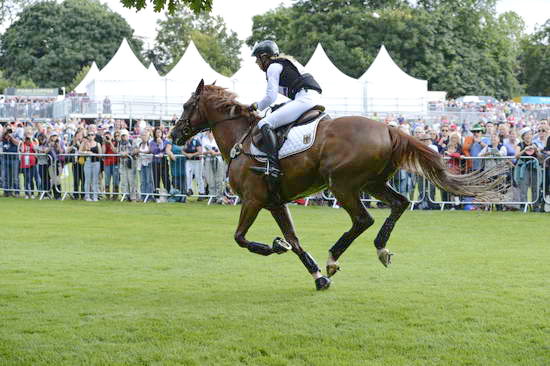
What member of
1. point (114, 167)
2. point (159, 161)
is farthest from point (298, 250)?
point (114, 167)

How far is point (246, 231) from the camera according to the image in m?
9.80

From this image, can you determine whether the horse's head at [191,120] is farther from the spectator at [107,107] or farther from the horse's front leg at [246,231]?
the spectator at [107,107]

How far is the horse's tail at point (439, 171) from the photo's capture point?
984cm

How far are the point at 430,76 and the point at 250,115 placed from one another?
7295 centimetres

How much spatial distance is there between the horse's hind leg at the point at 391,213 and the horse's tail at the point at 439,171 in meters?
0.43

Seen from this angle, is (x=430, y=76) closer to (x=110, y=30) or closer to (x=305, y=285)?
(x=110, y=30)

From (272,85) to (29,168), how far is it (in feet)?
53.9

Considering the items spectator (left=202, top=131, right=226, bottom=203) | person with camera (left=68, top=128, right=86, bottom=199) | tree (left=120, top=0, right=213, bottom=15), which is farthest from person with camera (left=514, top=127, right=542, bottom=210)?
tree (left=120, top=0, right=213, bottom=15)

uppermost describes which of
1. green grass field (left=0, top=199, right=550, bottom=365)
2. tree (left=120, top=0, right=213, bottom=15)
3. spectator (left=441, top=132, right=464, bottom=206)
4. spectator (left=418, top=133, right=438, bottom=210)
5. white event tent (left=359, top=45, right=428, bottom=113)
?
white event tent (left=359, top=45, right=428, bottom=113)

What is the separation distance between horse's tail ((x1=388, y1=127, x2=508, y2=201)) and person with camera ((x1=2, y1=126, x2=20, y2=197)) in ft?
57.6

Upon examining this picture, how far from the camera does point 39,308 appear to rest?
8.69 m

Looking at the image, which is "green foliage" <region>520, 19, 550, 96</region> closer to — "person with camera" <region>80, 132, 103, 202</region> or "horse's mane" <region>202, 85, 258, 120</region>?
"person with camera" <region>80, 132, 103, 202</region>

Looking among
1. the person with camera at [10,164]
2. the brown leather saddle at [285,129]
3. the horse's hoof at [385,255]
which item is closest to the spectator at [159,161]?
the person with camera at [10,164]

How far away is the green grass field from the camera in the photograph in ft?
22.5
